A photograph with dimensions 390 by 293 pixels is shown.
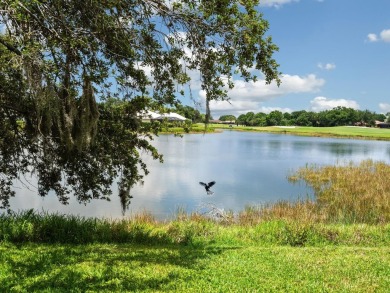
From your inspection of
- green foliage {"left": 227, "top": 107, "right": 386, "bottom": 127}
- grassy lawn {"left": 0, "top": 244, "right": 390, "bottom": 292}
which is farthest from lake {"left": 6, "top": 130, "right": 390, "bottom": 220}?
green foliage {"left": 227, "top": 107, "right": 386, "bottom": 127}

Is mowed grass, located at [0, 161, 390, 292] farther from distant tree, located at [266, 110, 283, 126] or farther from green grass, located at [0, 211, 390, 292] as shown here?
distant tree, located at [266, 110, 283, 126]

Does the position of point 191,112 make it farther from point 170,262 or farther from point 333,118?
point 333,118

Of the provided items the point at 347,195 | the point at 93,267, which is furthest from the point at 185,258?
→ the point at 347,195

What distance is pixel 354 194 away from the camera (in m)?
18.7

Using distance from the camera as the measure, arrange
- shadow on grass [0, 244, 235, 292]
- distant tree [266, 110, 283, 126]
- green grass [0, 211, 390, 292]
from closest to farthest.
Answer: shadow on grass [0, 244, 235, 292] → green grass [0, 211, 390, 292] → distant tree [266, 110, 283, 126]

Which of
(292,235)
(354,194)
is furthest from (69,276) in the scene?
(354,194)

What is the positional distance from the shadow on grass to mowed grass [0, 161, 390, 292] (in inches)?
0.5

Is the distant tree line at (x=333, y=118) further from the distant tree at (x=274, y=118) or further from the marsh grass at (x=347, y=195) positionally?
the marsh grass at (x=347, y=195)

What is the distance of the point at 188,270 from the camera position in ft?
19.2

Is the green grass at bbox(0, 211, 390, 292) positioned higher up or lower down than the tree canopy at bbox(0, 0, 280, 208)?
lower down

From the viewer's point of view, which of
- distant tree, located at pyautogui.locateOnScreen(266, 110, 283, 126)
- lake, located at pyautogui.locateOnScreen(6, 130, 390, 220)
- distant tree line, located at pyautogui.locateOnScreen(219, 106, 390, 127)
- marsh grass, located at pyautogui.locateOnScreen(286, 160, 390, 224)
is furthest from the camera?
distant tree, located at pyautogui.locateOnScreen(266, 110, 283, 126)

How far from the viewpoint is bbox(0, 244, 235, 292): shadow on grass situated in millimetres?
5141

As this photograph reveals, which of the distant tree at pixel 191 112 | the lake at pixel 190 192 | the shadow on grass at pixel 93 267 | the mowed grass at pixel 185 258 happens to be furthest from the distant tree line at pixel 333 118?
the shadow on grass at pixel 93 267

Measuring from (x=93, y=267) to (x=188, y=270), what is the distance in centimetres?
137
